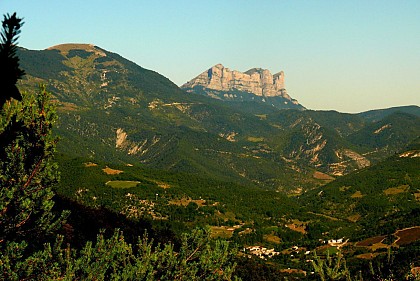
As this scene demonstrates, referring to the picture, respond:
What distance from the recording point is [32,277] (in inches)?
841

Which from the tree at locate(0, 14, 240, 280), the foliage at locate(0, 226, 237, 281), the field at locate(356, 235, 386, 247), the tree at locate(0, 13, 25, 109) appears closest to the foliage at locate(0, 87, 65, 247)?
the tree at locate(0, 14, 240, 280)

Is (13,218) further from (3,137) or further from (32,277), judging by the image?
(3,137)

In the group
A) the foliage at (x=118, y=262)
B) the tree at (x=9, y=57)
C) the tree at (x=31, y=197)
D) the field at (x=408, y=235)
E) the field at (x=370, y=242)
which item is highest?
the tree at (x=9, y=57)

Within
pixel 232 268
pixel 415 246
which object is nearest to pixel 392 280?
pixel 232 268

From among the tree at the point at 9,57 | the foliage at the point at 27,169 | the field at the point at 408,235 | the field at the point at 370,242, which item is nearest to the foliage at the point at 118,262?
the foliage at the point at 27,169

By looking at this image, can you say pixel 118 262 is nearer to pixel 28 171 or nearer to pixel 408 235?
pixel 28 171

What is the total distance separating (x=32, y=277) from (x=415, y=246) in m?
161

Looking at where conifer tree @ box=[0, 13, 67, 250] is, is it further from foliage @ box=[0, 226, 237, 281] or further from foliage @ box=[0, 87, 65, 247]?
foliage @ box=[0, 226, 237, 281]

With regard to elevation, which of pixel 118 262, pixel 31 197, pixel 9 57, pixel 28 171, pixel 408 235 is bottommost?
pixel 408 235

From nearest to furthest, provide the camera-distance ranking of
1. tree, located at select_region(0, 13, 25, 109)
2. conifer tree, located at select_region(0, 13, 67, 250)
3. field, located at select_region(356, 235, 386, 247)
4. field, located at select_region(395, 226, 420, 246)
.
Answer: tree, located at select_region(0, 13, 25, 109) → conifer tree, located at select_region(0, 13, 67, 250) → field, located at select_region(395, 226, 420, 246) → field, located at select_region(356, 235, 386, 247)

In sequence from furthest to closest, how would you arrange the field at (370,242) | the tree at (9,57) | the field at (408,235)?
the field at (370,242), the field at (408,235), the tree at (9,57)

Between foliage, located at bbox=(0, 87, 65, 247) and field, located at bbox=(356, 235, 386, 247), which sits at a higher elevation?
foliage, located at bbox=(0, 87, 65, 247)

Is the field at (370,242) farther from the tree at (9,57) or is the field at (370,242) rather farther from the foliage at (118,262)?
the tree at (9,57)

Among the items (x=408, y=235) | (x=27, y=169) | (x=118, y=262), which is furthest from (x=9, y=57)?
(x=408, y=235)
